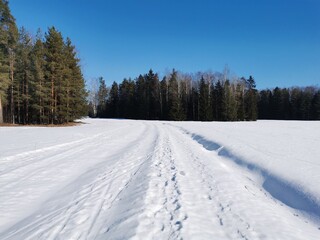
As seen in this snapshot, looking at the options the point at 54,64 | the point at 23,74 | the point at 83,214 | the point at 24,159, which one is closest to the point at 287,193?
the point at 83,214

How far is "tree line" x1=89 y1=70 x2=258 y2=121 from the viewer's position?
64188 millimetres

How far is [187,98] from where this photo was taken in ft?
232

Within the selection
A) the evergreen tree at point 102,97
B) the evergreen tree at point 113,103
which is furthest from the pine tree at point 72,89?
the evergreen tree at point 102,97

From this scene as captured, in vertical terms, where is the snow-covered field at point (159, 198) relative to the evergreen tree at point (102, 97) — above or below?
below

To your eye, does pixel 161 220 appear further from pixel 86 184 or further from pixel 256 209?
pixel 86 184

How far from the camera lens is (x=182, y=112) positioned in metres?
65.8

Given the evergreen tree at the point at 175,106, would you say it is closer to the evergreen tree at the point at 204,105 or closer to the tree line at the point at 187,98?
the tree line at the point at 187,98

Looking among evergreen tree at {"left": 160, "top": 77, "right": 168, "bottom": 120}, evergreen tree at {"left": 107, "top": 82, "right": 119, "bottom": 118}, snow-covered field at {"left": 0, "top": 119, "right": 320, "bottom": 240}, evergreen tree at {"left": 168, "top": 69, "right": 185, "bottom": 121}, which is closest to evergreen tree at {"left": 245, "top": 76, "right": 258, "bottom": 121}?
evergreen tree at {"left": 168, "top": 69, "right": 185, "bottom": 121}

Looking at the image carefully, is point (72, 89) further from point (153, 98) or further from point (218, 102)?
point (153, 98)

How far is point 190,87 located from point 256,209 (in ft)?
227

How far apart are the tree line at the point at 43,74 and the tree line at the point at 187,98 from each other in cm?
3173

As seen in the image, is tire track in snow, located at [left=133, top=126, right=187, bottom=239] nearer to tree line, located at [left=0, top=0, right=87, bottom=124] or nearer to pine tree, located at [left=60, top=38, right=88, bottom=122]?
tree line, located at [left=0, top=0, right=87, bottom=124]

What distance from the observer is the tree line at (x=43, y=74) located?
30297mm

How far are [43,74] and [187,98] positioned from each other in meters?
42.9
